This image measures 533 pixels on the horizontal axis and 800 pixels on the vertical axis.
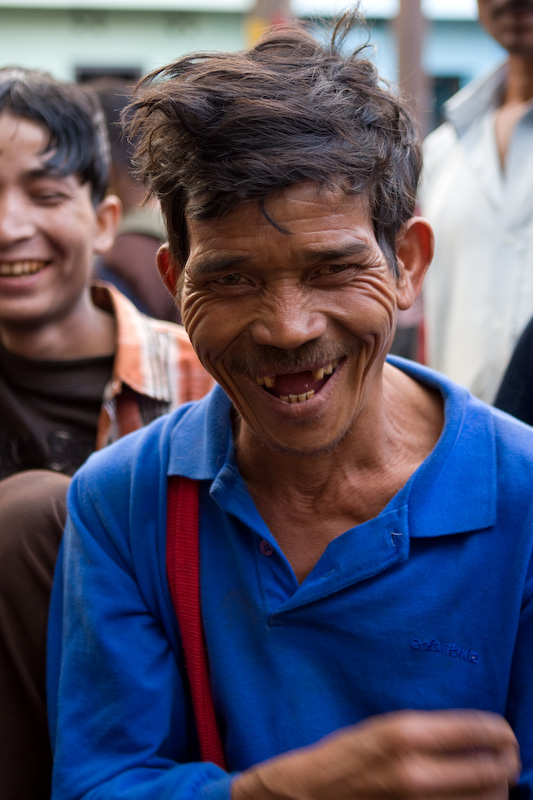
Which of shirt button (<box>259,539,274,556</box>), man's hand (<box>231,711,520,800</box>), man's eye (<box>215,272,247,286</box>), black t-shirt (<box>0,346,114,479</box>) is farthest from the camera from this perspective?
black t-shirt (<box>0,346,114,479</box>)

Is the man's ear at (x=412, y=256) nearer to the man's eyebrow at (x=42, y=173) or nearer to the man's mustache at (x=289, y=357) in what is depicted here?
the man's mustache at (x=289, y=357)

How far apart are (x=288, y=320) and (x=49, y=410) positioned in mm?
1468

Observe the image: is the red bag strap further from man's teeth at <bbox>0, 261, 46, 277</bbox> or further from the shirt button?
man's teeth at <bbox>0, 261, 46, 277</bbox>

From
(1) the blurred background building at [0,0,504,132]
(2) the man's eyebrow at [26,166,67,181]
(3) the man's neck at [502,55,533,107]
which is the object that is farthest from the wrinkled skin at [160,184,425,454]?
(1) the blurred background building at [0,0,504,132]

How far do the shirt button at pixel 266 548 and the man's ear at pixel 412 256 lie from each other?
21.7 inches

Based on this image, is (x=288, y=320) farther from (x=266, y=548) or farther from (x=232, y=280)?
(x=266, y=548)

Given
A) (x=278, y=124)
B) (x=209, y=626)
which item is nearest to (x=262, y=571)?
(x=209, y=626)

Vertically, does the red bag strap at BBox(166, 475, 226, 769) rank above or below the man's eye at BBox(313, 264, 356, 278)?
below

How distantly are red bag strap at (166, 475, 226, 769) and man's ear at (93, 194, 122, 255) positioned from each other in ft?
5.18

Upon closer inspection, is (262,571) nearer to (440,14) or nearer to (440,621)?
(440,621)

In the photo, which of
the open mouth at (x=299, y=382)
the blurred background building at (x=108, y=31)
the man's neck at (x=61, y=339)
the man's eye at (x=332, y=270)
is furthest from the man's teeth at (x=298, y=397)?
the blurred background building at (x=108, y=31)

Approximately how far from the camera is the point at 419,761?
1.37 m

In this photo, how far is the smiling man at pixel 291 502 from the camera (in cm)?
160

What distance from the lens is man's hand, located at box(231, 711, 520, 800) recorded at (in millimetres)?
1365
